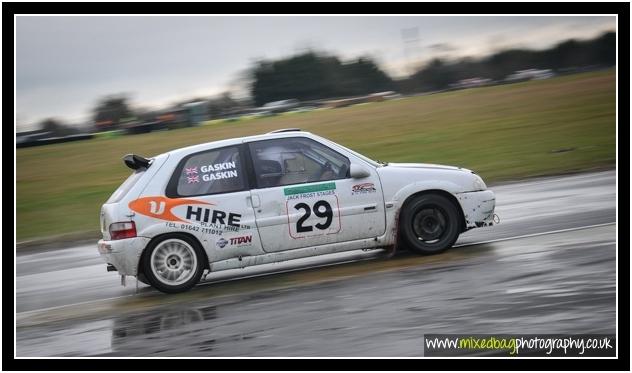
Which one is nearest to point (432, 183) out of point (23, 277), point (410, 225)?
point (410, 225)

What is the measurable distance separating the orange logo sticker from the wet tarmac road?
0.92 meters

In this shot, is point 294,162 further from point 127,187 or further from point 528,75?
point 528,75

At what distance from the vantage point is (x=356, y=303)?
827 centimetres

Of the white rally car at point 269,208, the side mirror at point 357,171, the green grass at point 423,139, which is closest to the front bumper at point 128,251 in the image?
the white rally car at point 269,208

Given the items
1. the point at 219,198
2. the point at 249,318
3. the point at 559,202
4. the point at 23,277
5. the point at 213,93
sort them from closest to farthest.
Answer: the point at 249,318 → the point at 219,198 → the point at 23,277 → the point at 559,202 → the point at 213,93

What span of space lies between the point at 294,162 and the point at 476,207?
2.21 metres

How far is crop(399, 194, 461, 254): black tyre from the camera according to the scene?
10.0 m

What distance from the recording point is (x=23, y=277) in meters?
12.6

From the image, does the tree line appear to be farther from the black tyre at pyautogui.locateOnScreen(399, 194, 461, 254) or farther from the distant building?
the black tyre at pyautogui.locateOnScreen(399, 194, 461, 254)

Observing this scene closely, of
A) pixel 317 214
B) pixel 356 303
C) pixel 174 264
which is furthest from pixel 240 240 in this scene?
pixel 356 303

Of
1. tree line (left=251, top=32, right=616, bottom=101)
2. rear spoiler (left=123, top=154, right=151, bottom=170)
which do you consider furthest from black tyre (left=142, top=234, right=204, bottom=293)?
tree line (left=251, top=32, right=616, bottom=101)

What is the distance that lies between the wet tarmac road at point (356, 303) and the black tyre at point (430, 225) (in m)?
0.17

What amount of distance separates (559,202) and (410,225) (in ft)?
14.5

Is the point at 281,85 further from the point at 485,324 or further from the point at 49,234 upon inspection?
the point at 485,324
